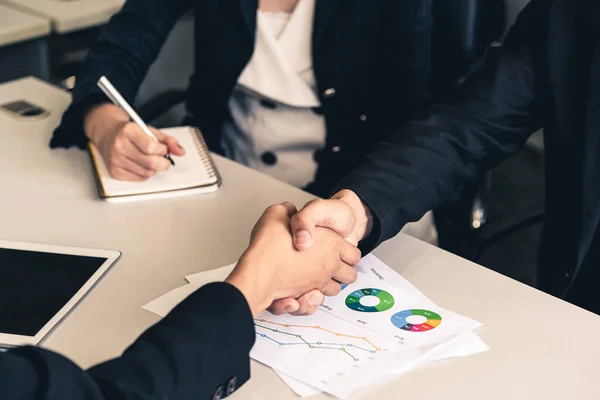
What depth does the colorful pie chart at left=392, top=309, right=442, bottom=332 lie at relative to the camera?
90 centimetres

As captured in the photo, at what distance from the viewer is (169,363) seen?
2.44 ft

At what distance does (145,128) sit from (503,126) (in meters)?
A: 0.62

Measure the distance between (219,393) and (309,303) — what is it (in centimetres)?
19

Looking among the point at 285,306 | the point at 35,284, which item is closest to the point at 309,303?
the point at 285,306

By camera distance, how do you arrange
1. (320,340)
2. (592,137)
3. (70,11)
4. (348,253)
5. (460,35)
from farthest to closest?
1. (70,11)
2. (460,35)
3. (592,137)
4. (348,253)
5. (320,340)

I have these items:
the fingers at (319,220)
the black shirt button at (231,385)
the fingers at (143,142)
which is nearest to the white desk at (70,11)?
the fingers at (143,142)

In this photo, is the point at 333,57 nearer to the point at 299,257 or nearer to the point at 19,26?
the point at 299,257

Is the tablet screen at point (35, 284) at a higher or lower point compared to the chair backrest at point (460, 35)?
lower

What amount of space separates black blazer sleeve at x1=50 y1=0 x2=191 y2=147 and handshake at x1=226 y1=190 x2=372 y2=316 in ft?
1.69

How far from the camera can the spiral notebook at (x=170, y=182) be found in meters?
1.17

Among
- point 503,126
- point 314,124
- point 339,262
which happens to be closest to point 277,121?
point 314,124

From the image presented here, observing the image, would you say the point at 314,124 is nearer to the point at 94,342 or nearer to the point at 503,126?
the point at 503,126

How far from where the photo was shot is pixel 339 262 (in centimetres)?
Answer: 98

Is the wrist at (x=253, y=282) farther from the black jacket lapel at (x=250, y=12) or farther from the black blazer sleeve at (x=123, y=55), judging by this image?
the black jacket lapel at (x=250, y=12)
